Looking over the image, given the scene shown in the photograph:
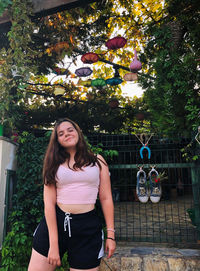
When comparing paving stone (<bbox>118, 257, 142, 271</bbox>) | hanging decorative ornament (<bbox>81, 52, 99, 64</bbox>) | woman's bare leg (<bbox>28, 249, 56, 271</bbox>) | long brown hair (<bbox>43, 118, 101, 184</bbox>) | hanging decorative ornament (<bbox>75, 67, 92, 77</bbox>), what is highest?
hanging decorative ornament (<bbox>81, 52, 99, 64</bbox>)

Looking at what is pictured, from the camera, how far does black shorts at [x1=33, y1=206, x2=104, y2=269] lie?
1.46 m

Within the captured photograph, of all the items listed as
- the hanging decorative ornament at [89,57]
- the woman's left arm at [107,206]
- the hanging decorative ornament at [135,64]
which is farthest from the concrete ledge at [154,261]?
the hanging decorative ornament at [89,57]

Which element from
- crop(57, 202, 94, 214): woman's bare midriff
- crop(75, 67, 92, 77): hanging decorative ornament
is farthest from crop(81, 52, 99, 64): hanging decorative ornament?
crop(57, 202, 94, 214): woman's bare midriff

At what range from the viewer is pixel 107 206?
5.32 ft

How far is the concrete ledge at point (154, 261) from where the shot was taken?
2643 millimetres

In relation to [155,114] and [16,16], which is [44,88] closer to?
[16,16]

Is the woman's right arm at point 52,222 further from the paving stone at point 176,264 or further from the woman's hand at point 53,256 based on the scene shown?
the paving stone at point 176,264

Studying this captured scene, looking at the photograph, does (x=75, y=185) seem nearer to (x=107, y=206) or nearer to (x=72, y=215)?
(x=72, y=215)

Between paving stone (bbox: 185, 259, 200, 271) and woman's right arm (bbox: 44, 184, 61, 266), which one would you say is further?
paving stone (bbox: 185, 259, 200, 271)

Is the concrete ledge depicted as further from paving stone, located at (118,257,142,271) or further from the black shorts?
the black shorts

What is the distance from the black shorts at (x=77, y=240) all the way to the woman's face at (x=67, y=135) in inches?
21.8

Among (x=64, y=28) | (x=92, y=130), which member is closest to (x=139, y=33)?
(x=64, y=28)

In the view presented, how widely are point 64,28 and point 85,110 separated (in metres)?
2.77

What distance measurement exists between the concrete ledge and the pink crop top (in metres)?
1.76
